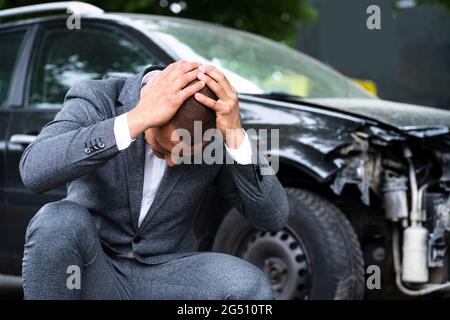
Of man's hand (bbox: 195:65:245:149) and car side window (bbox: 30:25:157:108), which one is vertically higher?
car side window (bbox: 30:25:157:108)

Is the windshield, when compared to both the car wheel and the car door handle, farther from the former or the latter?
the car door handle

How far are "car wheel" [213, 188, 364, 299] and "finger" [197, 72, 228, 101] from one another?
1403 millimetres

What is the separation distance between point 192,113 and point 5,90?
2.73m

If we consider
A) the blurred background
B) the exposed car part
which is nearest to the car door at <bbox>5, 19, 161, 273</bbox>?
the exposed car part

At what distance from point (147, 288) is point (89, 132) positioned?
566mm

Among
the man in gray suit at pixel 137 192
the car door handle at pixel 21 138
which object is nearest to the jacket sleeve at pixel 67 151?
the man in gray suit at pixel 137 192

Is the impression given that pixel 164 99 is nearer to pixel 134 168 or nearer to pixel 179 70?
pixel 179 70

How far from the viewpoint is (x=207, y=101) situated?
2.41 metres

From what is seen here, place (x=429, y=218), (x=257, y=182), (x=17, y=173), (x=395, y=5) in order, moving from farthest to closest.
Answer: (x=395, y=5)
(x=17, y=173)
(x=429, y=218)
(x=257, y=182)

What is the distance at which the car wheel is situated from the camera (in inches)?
145

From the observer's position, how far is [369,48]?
16.0 m
